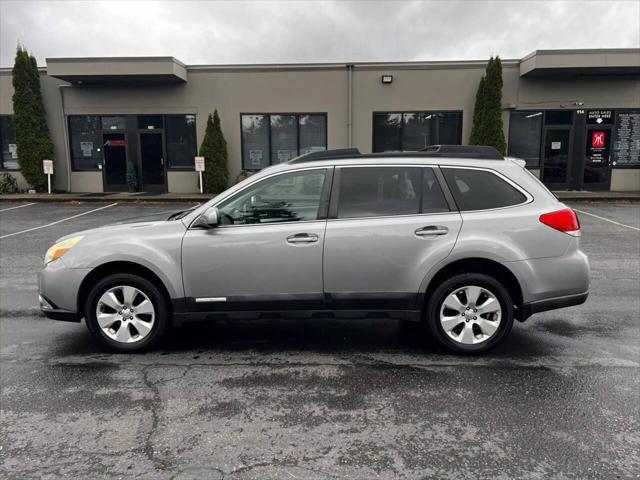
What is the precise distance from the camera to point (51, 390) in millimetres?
3945

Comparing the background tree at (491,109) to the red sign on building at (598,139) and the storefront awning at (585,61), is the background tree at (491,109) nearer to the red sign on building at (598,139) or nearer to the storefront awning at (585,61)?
the storefront awning at (585,61)

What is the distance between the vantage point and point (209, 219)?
439 centimetres

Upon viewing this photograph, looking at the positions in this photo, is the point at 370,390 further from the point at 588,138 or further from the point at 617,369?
the point at 588,138

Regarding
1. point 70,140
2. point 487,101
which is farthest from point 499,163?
point 70,140

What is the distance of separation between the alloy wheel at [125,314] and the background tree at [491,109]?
1598cm

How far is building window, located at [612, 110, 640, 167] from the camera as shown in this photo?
61.9 ft

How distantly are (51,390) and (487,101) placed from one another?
17381mm

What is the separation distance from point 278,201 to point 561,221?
244 cm

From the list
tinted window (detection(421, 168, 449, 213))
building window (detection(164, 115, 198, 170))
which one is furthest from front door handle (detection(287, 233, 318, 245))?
building window (detection(164, 115, 198, 170))

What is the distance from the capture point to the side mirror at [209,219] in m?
4.39

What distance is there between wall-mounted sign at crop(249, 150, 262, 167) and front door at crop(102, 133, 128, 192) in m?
4.86

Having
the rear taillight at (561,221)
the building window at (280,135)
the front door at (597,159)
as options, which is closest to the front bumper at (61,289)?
the rear taillight at (561,221)

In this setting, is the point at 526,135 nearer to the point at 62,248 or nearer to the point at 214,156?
the point at 214,156

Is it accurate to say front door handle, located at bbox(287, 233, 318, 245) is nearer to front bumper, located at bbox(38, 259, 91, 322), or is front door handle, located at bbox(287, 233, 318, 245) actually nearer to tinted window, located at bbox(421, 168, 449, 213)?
tinted window, located at bbox(421, 168, 449, 213)
